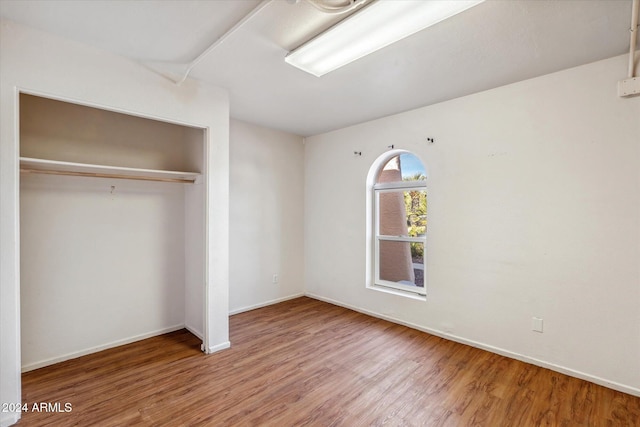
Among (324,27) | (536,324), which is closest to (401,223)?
(536,324)

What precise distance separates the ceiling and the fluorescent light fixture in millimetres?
96

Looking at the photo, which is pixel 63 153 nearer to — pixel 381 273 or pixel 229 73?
pixel 229 73

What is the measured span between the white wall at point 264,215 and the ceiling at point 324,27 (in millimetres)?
1187

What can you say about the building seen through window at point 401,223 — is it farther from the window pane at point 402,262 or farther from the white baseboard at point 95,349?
the white baseboard at point 95,349

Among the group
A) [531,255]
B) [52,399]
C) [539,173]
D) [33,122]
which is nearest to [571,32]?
[539,173]

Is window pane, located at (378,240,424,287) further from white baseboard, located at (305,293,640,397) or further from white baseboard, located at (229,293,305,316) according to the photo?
white baseboard, located at (229,293,305,316)

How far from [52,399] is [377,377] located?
2446 millimetres

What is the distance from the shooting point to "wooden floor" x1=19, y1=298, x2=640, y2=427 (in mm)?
1956

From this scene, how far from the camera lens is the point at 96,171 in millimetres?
2682

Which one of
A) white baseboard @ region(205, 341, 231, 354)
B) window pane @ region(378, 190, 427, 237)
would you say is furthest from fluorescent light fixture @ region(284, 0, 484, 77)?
white baseboard @ region(205, 341, 231, 354)

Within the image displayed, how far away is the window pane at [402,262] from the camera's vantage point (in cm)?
362

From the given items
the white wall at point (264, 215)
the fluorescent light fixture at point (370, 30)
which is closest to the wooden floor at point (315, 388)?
the white wall at point (264, 215)

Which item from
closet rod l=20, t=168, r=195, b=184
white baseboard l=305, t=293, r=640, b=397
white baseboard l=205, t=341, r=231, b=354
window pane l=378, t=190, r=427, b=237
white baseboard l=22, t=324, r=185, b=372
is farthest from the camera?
window pane l=378, t=190, r=427, b=237

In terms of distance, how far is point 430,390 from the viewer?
2.27m
